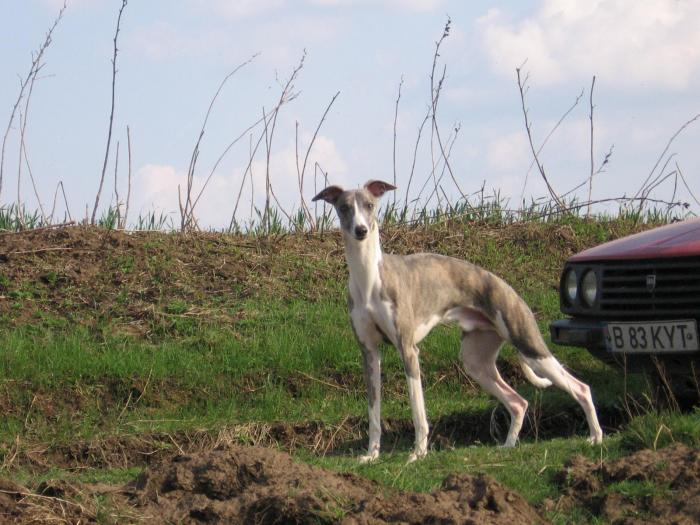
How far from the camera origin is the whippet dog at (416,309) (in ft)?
28.0

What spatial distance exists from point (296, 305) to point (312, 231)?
2311 millimetres

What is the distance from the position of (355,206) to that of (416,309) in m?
0.86

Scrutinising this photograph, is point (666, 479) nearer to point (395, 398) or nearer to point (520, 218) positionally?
point (395, 398)

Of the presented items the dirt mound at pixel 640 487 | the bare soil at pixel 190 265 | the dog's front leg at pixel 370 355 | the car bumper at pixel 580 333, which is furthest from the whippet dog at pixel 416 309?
the bare soil at pixel 190 265

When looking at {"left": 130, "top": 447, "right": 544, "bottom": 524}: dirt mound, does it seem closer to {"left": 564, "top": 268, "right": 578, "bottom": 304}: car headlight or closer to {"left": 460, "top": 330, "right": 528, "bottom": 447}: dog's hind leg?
{"left": 564, "top": 268, "right": 578, "bottom": 304}: car headlight

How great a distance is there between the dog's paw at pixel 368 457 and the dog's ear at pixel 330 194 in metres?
1.79

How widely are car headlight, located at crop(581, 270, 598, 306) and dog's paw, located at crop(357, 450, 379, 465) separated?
6.03 ft

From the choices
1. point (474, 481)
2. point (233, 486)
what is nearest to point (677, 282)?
point (474, 481)

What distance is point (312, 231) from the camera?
14305 mm

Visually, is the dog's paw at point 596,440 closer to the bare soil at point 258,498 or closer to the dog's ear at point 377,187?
the bare soil at point 258,498

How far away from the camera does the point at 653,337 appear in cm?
796

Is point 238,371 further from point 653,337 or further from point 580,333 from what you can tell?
point 653,337

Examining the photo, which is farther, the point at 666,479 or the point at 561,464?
the point at 561,464

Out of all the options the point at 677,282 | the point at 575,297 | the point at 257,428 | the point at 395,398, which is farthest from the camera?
the point at 395,398
